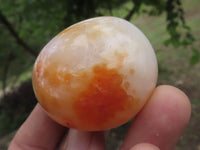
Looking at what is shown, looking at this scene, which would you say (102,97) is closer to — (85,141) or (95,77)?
(95,77)

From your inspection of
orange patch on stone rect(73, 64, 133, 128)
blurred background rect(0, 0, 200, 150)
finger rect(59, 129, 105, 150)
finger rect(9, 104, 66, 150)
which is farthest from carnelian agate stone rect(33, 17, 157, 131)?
blurred background rect(0, 0, 200, 150)

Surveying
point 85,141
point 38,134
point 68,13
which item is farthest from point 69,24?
point 85,141

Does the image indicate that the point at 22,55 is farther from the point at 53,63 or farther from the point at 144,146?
the point at 144,146

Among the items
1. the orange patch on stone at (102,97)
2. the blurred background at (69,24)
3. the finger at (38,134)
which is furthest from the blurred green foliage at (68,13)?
the orange patch on stone at (102,97)

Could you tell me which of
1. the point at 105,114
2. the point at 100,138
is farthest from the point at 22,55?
the point at 105,114

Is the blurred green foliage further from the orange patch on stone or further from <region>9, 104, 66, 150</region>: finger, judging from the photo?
the orange patch on stone
